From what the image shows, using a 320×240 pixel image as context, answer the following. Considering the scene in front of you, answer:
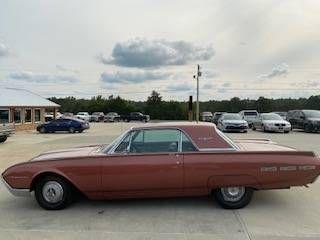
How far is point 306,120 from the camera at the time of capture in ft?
108

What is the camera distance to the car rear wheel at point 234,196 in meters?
7.49

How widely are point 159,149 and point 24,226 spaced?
7.90 feet

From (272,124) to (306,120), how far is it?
2.37 meters

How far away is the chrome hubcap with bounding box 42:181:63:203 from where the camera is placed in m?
7.69

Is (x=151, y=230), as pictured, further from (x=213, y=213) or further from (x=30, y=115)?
(x=30, y=115)

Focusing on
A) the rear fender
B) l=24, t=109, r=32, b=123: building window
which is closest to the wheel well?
the rear fender

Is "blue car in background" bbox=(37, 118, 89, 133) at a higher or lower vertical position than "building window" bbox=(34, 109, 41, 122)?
lower

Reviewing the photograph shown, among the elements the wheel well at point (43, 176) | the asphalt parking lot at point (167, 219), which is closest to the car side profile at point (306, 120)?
the asphalt parking lot at point (167, 219)

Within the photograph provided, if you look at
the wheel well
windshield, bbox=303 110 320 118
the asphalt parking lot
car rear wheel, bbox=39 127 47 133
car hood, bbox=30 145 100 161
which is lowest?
car rear wheel, bbox=39 127 47 133

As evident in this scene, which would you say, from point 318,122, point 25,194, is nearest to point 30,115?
point 318,122

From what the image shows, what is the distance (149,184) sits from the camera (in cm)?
747

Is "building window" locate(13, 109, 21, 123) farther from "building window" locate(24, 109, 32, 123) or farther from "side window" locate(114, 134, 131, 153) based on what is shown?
"side window" locate(114, 134, 131, 153)

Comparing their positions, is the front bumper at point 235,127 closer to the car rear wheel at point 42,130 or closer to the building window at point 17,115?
the car rear wheel at point 42,130

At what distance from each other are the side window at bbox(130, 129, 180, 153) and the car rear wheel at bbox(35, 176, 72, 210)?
128 centimetres
